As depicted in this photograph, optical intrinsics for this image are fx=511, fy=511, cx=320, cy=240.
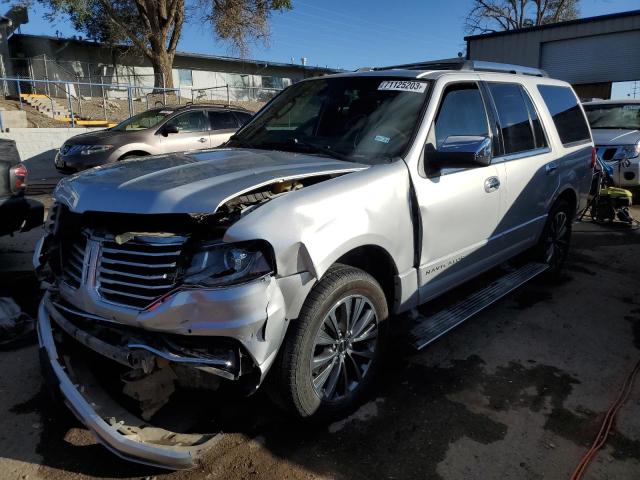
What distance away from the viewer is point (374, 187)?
9.38ft

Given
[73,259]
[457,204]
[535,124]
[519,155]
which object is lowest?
[73,259]

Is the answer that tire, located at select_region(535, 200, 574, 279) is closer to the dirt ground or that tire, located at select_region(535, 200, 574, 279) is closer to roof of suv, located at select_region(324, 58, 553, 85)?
the dirt ground

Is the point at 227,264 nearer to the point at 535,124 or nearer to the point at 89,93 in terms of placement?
the point at 535,124

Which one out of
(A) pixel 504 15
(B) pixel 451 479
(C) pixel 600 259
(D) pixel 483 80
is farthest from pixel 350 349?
(A) pixel 504 15

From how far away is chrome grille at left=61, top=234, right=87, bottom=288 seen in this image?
2.63 metres

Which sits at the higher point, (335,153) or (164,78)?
(164,78)

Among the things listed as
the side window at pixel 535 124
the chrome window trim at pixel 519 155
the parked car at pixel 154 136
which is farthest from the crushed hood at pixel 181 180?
the parked car at pixel 154 136

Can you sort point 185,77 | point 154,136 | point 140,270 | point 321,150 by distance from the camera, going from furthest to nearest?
point 185,77 → point 154,136 → point 321,150 → point 140,270

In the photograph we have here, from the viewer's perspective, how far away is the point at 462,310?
12.2 ft

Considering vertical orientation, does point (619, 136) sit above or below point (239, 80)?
below

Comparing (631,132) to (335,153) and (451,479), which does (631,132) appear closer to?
(335,153)

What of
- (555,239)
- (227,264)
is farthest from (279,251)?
(555,239)

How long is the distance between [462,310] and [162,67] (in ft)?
72.5

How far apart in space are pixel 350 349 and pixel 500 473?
97 cm
